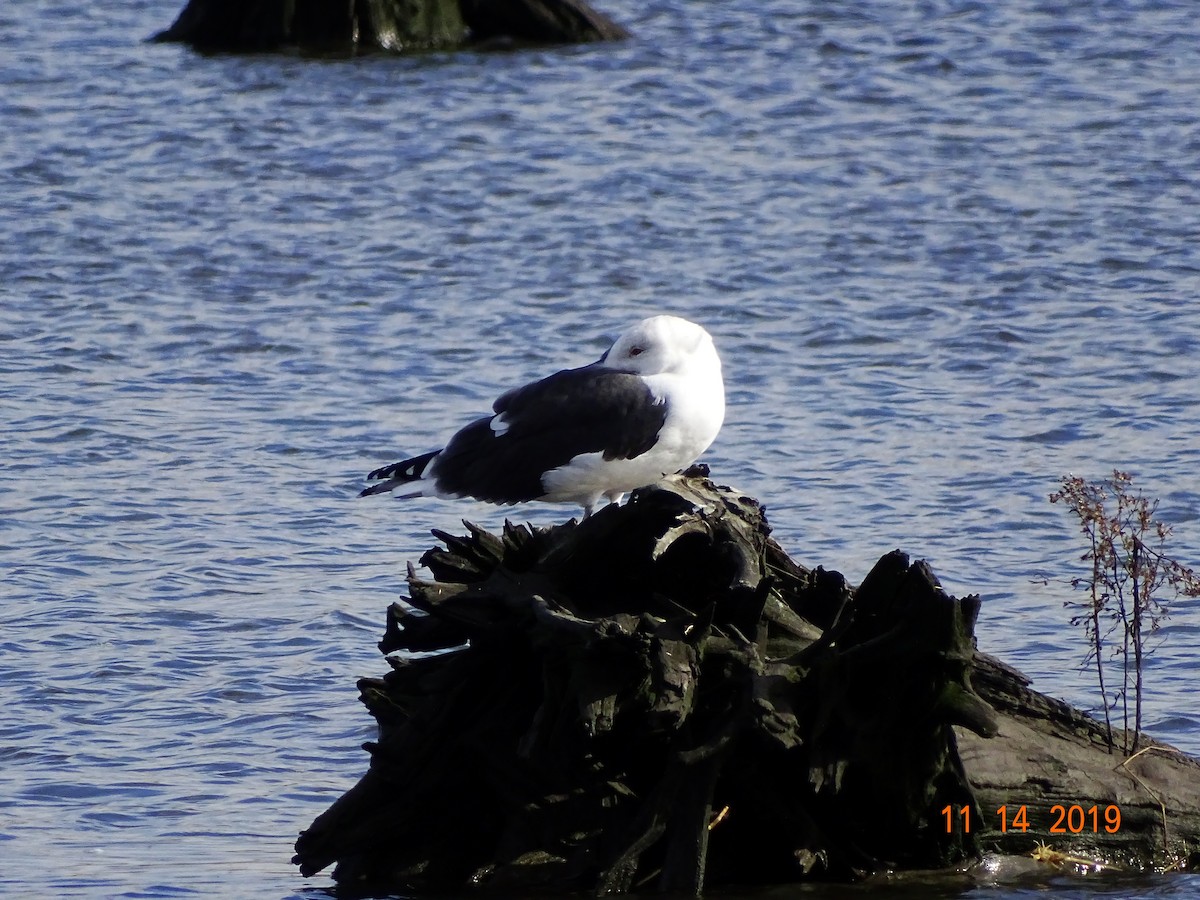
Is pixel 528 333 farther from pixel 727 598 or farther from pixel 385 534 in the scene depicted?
pixel 727 598

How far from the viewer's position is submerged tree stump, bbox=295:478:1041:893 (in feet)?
16.9

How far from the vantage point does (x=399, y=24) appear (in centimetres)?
1998

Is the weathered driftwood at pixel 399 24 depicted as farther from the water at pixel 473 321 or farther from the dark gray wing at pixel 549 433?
the dark gray wing at pixel 549 433

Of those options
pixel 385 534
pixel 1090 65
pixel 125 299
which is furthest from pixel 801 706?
pixel 1090 65

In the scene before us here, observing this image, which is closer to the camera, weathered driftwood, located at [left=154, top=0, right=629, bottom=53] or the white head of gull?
the white head of gull

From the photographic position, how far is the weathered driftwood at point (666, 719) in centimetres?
516

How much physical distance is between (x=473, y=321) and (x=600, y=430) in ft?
16.7

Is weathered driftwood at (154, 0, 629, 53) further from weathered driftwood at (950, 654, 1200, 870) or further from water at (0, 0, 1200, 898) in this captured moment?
weathered driftwood at (950, 654, 1200, 870)
